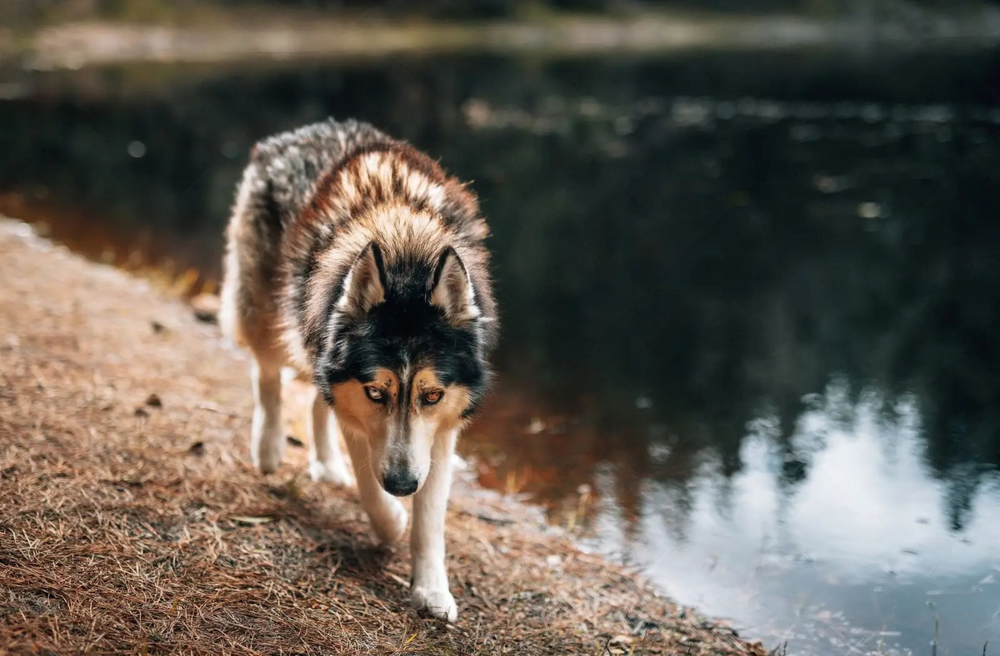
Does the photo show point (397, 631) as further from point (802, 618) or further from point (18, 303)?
point (18, 303)

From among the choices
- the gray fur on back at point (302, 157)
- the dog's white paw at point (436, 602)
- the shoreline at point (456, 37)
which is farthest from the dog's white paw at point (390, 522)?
the shoreline at point (456, 37)

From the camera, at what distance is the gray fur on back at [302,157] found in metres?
5.18

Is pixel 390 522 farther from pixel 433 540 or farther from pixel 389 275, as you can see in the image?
pixel 389 275

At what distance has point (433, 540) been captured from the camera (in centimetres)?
445

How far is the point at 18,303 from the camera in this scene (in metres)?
7.82

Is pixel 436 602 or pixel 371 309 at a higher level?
pixel 371 309

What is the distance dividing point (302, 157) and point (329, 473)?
2.01 m

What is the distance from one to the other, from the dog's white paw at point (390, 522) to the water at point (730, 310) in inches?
61.5

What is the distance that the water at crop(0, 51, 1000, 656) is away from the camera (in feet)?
18.8

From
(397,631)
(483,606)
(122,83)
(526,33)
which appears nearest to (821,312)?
(483,606)

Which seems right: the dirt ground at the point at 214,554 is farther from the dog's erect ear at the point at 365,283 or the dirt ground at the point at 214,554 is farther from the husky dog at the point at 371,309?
the dog's erect ear at the point at 365,283

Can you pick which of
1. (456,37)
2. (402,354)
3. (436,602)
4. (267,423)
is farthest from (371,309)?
(456,37)

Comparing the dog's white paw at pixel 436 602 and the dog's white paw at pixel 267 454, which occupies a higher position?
the dog's white paw at pixel 267 454

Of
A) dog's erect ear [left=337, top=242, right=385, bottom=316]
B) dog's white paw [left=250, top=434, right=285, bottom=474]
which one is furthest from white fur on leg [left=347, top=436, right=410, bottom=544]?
dog's white paw [left=250, top=434, right=285, bottom=474]
